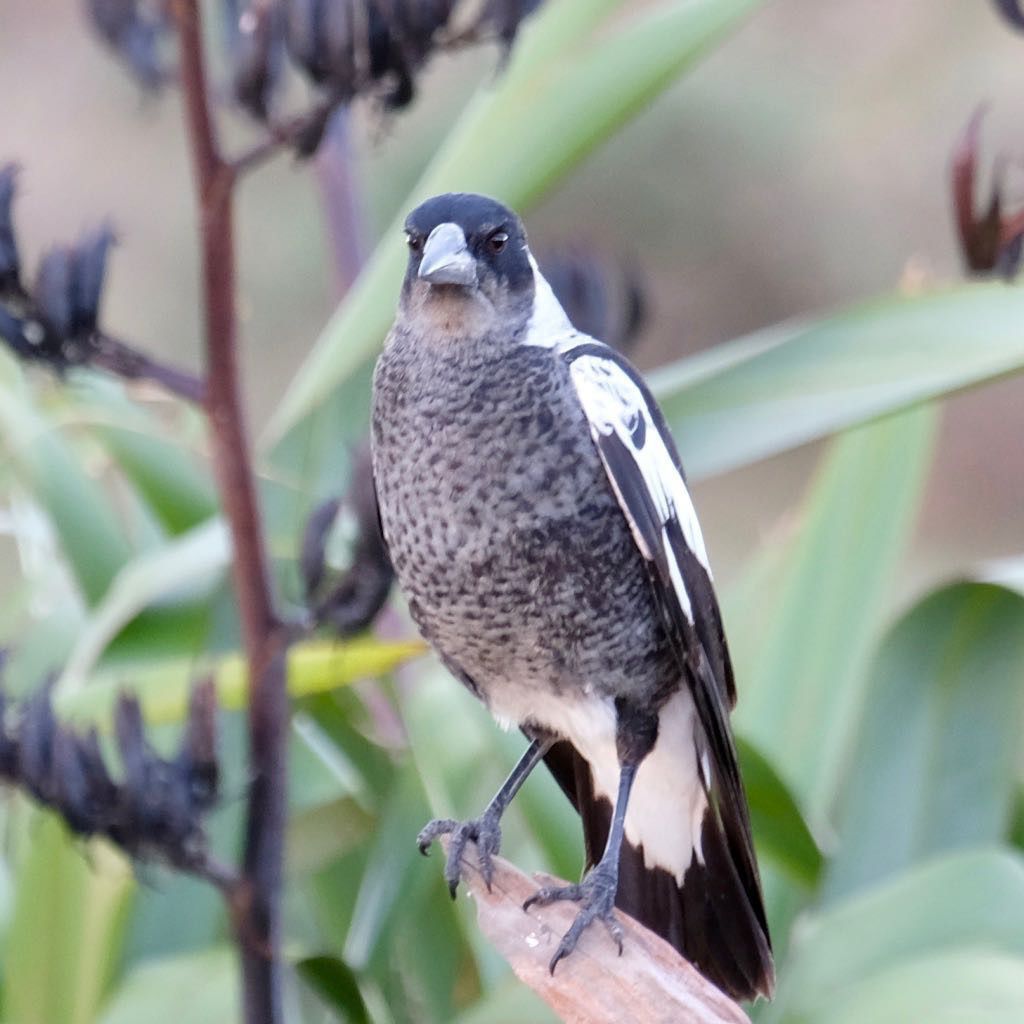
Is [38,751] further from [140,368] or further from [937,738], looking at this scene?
[937,738]

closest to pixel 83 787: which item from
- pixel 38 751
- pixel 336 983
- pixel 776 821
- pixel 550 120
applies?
Result: pixel 38 751

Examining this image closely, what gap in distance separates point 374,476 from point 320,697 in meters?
0.37

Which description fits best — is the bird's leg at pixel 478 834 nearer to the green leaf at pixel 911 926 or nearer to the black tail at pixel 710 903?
the black tail at pixel 710 903

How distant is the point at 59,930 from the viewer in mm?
1360

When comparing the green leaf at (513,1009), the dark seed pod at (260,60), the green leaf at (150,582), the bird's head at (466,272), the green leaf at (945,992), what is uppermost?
the dark seed pod at (260,60)

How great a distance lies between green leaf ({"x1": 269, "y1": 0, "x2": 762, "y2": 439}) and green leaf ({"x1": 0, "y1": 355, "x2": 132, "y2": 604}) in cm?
25

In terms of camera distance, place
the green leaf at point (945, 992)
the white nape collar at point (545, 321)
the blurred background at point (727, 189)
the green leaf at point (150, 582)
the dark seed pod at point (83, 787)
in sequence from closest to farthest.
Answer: the green leaf at point (945, 992) → the dark seed pod at point (83, 787) → the white nape collar at point (545, 321) → the green leaf at point (150, 582) → the blurred background at point (727, 189)

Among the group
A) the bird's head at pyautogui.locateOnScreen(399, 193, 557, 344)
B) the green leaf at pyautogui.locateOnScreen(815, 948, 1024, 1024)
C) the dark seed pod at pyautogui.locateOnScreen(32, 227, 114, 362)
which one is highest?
the dark seed pod at pyautogui.locateOnScreen(32, 227, 114, 362)

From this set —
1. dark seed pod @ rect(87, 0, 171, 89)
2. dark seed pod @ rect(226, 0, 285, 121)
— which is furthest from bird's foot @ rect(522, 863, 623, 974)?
dark seed pod @ rect(87, 0, 171, 89)

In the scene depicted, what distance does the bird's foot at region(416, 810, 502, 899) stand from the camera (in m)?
1.18

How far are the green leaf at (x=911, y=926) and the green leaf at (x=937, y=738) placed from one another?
0.16 m

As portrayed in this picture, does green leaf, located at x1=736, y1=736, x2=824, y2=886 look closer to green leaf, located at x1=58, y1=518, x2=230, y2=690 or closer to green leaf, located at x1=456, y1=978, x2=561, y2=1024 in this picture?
green leaf, located at x1=456, y1=978, x2=561, y2=1024

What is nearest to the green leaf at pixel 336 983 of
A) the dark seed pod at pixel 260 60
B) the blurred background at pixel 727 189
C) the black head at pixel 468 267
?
the black head at pixel 468 267

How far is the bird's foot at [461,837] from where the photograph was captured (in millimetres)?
1176
